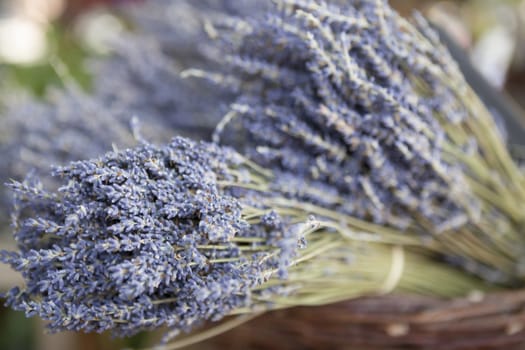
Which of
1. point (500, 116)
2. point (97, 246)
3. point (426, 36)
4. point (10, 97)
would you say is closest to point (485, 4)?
point (500, 116)

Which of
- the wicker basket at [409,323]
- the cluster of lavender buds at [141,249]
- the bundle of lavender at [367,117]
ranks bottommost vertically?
the wicker basket at [409,323]

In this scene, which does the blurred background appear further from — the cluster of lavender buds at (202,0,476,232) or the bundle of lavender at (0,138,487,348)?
the bundle of lavender at (0,138,487,348)

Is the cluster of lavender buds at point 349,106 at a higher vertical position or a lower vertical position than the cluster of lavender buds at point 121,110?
lower

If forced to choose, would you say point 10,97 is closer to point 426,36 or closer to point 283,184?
point 283,184

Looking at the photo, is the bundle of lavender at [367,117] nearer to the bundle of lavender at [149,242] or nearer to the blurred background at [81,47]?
the bundle of lavender at [149,242]

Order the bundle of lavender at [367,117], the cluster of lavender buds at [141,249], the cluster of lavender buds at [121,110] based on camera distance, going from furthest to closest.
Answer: the cluster of lavender buds at [121,110] → the bundle of lavender at [367,117] → the cluster of lavender buds at [141,249]

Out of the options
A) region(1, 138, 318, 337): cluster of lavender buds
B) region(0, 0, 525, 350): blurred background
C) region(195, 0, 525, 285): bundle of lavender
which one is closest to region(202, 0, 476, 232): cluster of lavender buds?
region(195, 0, 525, 285): bundle of lavender

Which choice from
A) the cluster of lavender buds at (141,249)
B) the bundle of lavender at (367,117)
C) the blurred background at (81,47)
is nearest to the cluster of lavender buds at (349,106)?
the bundle of lavender at (367,117)
